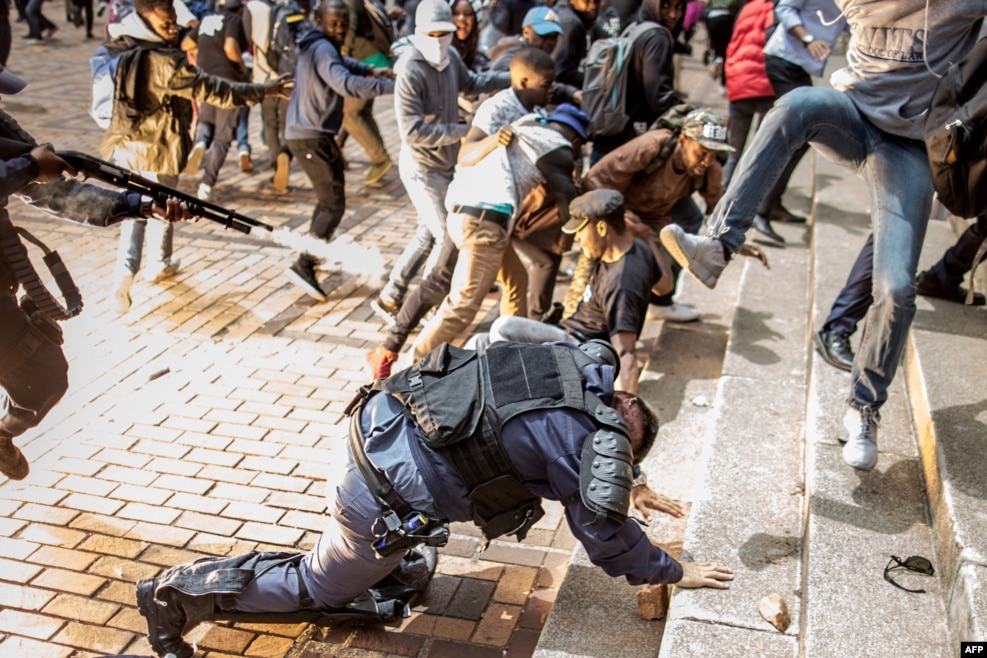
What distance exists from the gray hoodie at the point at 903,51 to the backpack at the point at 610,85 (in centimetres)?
267

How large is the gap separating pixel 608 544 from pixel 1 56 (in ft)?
27.1

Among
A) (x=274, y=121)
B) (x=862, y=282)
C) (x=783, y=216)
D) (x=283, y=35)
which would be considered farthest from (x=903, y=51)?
(x=274, y=121)

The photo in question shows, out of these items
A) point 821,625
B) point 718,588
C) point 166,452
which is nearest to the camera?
point 821,625

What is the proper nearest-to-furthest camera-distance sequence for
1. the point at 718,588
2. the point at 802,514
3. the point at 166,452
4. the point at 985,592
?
the point at 985,592
the point at 718,588
the point at 802,514
the point at 166,452

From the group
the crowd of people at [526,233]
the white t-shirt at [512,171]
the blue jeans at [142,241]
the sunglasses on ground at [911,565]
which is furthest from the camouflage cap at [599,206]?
the blue jeans at [142,241]

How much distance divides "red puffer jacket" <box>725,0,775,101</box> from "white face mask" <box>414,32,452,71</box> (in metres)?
2.57

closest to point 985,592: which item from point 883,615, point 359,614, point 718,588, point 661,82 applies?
point 883,615

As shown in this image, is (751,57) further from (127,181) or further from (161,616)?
(161,616)

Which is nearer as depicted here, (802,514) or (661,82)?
(802,514)

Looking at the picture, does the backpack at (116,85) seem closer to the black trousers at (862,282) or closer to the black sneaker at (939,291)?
the black trousers at (862,282)

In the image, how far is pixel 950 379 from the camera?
4.27 metres

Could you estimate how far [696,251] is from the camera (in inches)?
153

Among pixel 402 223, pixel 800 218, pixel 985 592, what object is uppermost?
pixel 985 592

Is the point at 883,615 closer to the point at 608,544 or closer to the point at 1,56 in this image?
the point at 608,544
